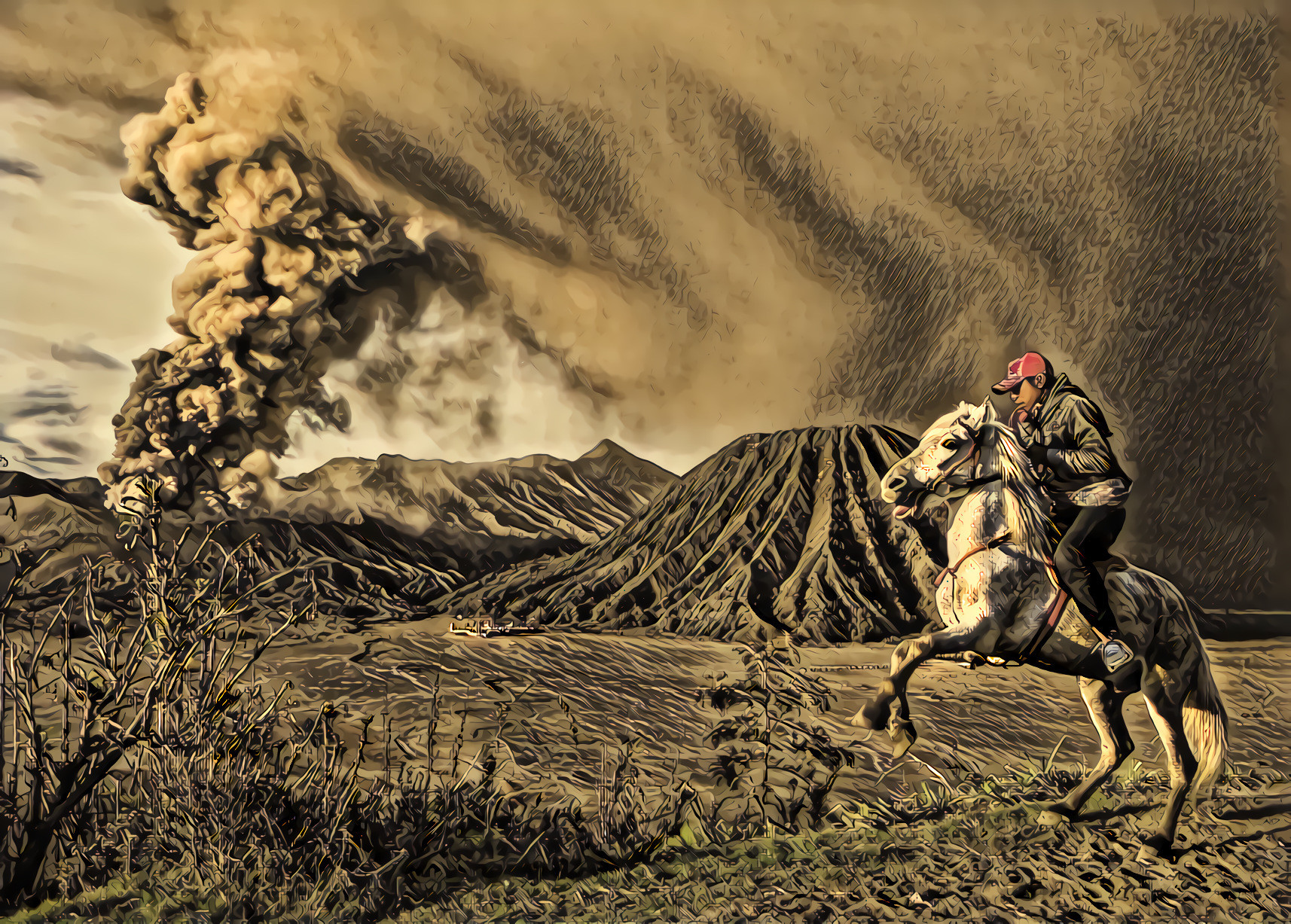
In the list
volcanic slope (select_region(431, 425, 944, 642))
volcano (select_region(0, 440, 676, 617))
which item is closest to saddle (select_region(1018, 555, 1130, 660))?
volcanic slope (select_region(431, 425, 944, 642))

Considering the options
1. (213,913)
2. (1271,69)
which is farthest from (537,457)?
(1271,69)

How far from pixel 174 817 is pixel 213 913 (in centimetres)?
39

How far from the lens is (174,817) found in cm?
305

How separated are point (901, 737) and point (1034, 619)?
0.70 meters

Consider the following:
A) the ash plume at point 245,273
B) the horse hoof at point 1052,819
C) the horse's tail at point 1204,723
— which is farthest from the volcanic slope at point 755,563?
the ash plume at point 245,273

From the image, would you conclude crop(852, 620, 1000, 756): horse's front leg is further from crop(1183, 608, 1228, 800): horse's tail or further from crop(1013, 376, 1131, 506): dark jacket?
crop(1183, 608, 1228, 800): horse's tail

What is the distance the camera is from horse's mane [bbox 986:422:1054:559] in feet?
10.4

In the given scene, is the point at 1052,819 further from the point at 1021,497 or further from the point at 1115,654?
the point at 1021,497

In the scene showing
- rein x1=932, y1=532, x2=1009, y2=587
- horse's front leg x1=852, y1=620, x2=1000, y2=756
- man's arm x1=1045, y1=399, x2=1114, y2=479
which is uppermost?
man's arm x1=1045, y1=399, x2=1114, y2=479

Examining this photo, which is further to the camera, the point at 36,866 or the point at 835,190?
the point at 835,190

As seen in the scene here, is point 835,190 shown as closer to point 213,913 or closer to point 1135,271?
point 1135,271

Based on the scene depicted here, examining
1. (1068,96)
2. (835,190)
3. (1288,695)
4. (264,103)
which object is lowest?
(1288,695)

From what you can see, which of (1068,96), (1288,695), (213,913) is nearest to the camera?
(213,913)

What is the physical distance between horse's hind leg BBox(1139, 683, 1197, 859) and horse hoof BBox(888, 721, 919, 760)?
99 centimetres
